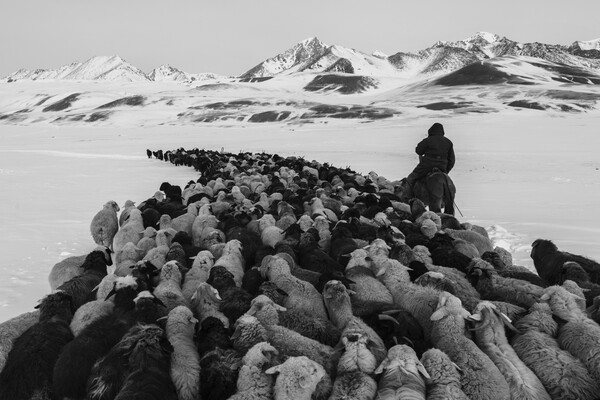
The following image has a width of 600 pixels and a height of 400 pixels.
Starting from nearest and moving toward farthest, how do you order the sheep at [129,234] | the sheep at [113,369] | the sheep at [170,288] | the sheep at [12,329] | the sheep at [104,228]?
the sheep at [113,369] → the sheep at [12,329] → the sheep at [170,288] → the sheep at [129,234] → the sheep at [104,228]

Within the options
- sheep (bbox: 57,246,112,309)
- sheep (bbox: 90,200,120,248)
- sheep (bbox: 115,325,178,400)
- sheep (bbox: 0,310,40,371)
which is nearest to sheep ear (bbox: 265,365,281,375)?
sheep (bbox: 115,325,178,400)

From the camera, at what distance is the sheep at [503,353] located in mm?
3840

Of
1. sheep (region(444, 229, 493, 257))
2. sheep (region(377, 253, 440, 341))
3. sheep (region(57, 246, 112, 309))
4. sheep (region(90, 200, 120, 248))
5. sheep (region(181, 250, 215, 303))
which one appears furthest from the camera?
sheep (region(90, 200, 120, 248))

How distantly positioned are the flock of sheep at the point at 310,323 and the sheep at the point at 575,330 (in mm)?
16

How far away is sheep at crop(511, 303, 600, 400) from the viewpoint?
12.7 ft

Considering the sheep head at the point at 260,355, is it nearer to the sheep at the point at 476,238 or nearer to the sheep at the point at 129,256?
the sheep at the point at 129,256

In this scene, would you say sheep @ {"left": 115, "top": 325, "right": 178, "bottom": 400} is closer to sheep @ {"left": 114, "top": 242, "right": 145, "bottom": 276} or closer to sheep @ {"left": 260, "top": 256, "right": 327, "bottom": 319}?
sheep @ {"left": 260, "top": 256, "right": 327, "bottom": 319}

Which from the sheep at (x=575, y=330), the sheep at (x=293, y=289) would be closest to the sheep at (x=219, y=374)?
the sheep at (x=293, y=289)

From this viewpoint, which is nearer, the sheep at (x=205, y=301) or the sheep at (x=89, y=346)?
the sheep at (x=89, y=346)

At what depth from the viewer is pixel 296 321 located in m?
5.14

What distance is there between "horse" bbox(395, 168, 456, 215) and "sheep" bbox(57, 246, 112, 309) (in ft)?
24.8

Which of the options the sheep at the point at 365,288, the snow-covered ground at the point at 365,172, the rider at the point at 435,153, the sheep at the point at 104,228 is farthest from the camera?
the rider at the point at 435,153

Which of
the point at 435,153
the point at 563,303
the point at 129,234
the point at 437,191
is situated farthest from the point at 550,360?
the point at 435,153

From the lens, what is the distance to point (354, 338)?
4414 millimetres
